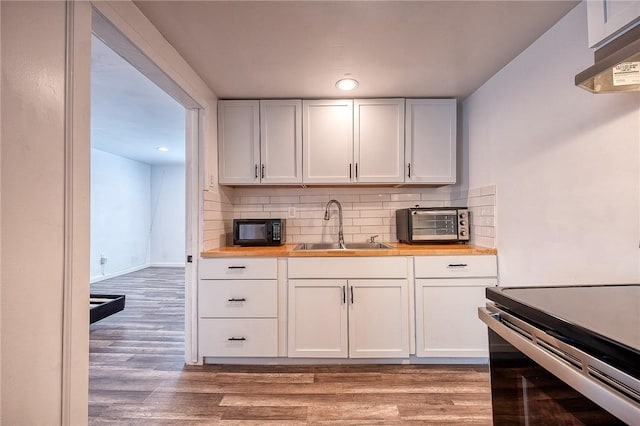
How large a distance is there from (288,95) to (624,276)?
7.39 feet

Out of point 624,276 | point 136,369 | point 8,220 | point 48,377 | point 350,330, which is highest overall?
point 8,220

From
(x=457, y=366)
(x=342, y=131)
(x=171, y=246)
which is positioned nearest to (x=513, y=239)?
(x=457, y=366)

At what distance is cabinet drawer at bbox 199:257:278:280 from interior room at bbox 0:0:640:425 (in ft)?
0.05

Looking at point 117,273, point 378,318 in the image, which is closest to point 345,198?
point 378,318

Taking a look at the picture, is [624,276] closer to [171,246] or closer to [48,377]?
[48,377]

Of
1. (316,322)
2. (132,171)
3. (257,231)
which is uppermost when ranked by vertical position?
(132,171)

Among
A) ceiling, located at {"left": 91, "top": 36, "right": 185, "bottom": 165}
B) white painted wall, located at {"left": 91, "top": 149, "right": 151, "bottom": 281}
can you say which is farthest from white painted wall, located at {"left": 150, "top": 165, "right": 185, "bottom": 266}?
ceiling, located at {"left": 91, "top": 36, "right": 185, "bottom": 165}

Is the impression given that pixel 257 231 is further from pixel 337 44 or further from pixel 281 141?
pixel 337 44

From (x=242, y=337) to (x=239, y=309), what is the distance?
20 cm

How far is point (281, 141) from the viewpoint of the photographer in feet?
7.80

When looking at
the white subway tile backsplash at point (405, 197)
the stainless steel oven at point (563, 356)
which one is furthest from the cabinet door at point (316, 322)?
the stainless steel oven at point (563, 356)

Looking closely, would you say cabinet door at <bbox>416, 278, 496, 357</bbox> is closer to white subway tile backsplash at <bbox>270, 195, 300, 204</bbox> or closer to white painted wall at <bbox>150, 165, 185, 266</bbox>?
white subway tile backsplash at <bbox>270, 195, 300, 204</bbox>

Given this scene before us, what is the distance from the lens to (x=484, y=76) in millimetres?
2062

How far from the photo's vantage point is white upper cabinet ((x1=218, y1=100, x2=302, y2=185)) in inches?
93.4
